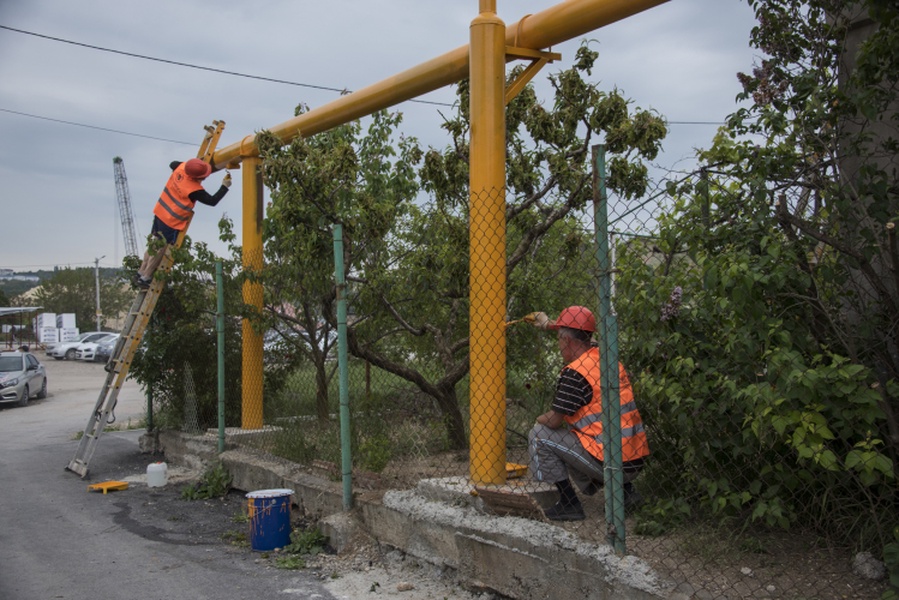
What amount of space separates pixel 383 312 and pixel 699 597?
4.19m

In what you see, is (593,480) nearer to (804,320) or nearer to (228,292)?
(804,320)

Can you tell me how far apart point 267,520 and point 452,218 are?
274 cm

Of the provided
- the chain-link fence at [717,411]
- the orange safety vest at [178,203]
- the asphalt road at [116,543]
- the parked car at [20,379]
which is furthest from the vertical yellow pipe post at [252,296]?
the parked car at [20,379]

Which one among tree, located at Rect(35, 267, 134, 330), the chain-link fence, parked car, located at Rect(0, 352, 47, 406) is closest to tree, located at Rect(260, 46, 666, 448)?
the chain-link fence

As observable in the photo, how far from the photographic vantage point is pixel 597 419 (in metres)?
4.46

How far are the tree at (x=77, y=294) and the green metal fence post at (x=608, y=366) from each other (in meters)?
65.4

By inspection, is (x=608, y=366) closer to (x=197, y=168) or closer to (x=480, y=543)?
(x=480, y=543)

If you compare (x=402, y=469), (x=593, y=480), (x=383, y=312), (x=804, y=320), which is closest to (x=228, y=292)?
(x=383, y=312)

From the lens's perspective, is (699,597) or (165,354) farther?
(165,354)

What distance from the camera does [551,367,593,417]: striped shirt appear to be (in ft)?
14.7

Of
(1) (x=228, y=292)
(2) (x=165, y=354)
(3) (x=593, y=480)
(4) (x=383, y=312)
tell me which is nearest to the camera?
(3) (x=593, y=480)

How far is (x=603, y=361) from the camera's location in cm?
389

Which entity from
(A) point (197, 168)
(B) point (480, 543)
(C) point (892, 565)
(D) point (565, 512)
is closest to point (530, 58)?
(D) point (565, 512)

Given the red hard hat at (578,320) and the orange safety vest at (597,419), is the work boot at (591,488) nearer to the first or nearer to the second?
the orange safety vest at (597,419)
